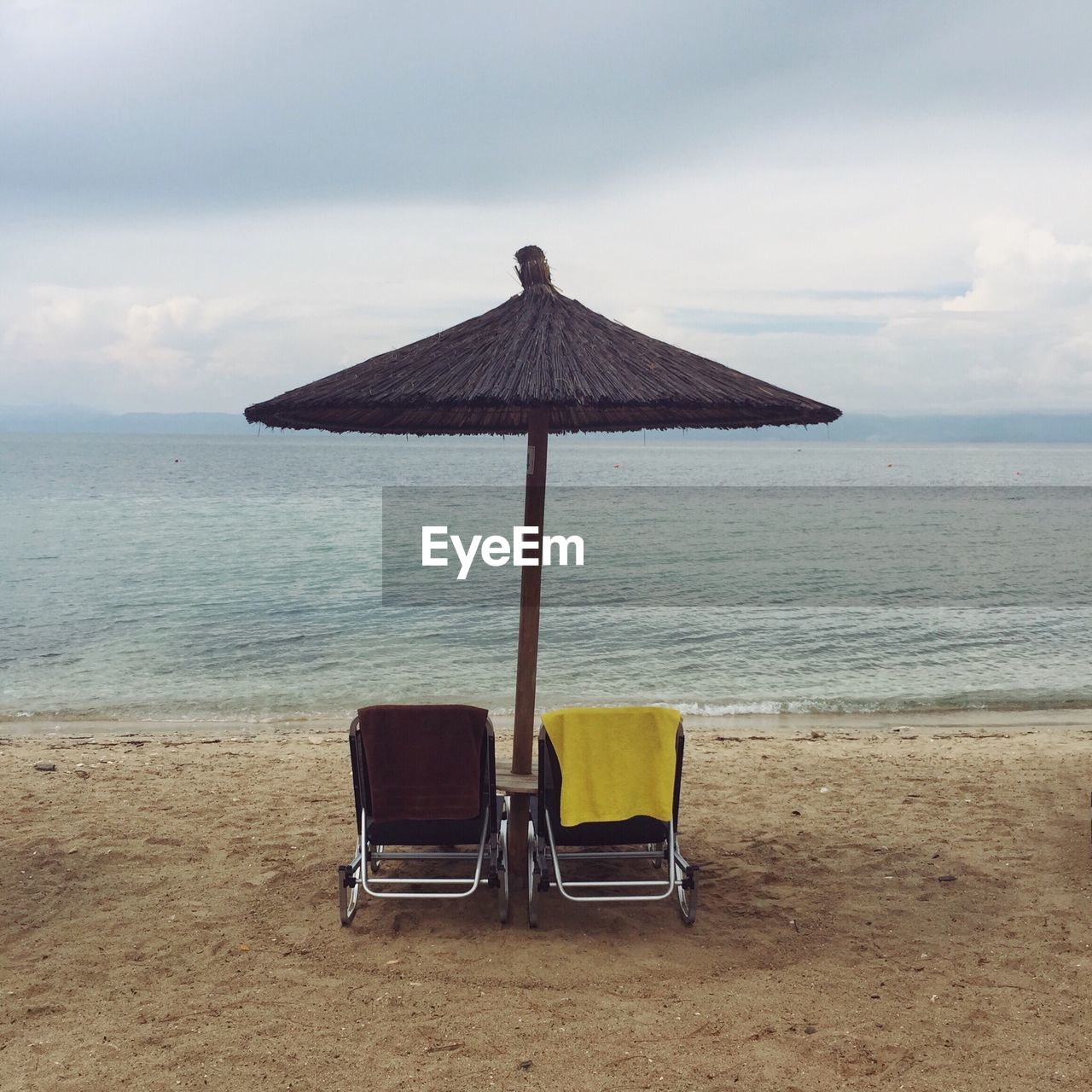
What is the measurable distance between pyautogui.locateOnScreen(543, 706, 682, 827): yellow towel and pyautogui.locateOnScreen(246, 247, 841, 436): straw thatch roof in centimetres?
127

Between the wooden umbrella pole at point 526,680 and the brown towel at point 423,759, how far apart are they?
0.36 meters

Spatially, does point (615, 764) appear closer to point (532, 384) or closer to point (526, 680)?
point (526, 680)

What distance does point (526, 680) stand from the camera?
14.5ft

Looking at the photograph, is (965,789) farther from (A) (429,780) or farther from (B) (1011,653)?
(B) (1011,653)

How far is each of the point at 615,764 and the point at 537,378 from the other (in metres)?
1.59

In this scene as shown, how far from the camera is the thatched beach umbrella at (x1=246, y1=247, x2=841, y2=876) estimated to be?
3959mm

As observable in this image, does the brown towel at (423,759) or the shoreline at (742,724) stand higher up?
the brown towel at (423,759)

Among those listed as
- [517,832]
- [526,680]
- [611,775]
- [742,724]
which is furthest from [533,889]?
[742,724]

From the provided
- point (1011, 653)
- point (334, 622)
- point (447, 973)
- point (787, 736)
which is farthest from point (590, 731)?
point (334, 622)

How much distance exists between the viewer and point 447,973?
3.74 metres

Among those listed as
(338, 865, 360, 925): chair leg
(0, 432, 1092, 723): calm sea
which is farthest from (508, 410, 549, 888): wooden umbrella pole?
(0, 432, 1092, 723): calm sea

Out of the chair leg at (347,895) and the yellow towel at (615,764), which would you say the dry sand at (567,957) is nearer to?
the chair leg at (347,895)

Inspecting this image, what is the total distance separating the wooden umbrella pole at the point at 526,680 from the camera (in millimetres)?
4402

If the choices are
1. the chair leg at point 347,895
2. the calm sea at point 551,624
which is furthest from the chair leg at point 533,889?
the calm sea at point 551,624
